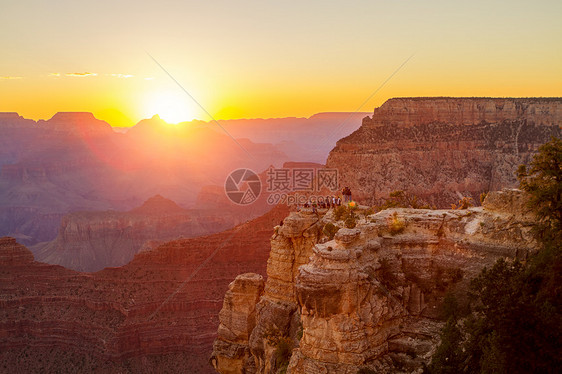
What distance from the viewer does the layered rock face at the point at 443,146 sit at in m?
66.5

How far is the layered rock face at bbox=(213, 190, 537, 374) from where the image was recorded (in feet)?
56.4

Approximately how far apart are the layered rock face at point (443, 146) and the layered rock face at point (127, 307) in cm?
1198

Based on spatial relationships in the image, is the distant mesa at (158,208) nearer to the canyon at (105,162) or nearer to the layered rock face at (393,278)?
the canyon at (105,162)

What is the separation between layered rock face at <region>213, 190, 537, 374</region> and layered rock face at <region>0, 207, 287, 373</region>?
32.3m

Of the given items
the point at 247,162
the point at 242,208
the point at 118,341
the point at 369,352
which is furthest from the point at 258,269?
the point at 247,162

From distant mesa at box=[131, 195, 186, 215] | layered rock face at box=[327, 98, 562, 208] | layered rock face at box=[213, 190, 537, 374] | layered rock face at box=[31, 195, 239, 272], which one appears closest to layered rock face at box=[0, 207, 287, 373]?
layered rock face at box=[327, 98, 562, 208]

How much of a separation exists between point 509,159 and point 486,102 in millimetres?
9808

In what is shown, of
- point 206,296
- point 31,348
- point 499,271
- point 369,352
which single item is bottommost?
point 31,348

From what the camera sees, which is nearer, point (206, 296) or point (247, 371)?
point (247, 371)

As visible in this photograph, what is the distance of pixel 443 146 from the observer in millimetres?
71438

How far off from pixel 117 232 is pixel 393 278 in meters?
91.5

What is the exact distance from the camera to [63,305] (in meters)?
56.2

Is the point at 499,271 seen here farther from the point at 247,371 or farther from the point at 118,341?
the point at 118,341

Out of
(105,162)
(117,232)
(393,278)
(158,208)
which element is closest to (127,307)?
(393,278)
